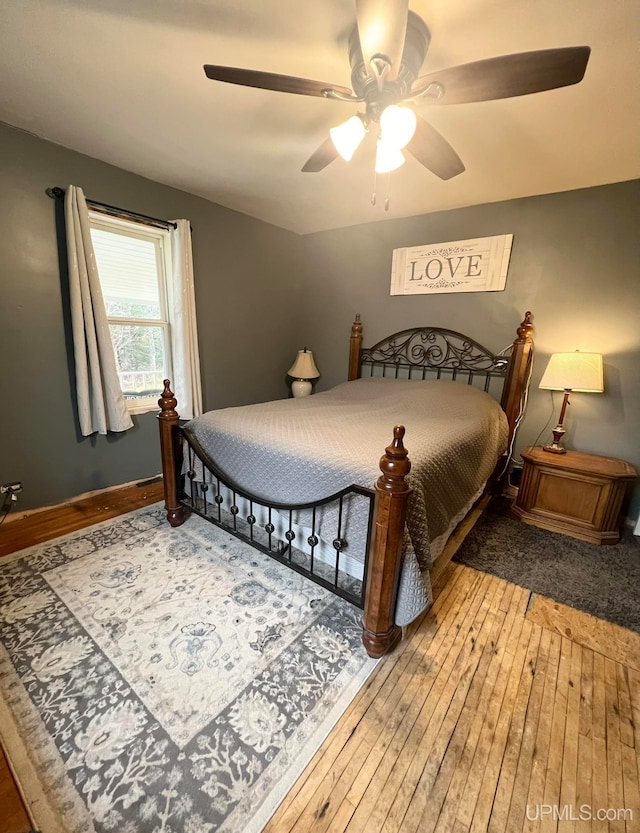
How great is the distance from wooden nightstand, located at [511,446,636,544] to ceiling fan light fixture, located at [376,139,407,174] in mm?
2081

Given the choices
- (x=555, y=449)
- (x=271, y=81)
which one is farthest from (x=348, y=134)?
(x=555, y=449)

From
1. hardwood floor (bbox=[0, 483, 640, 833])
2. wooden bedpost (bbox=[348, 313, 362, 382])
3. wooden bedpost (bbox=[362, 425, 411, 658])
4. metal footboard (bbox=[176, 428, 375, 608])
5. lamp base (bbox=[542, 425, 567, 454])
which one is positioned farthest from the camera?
wooden bedpost (bbox=[348, 313, 362, 382])

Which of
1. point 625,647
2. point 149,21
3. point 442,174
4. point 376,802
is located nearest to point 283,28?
point 149,21

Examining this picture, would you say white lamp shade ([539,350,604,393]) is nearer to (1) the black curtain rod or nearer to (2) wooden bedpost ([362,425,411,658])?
(2) wooden bedpost ([362,425,411,658])

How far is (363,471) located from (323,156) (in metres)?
1.58

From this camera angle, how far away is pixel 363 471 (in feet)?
4.51

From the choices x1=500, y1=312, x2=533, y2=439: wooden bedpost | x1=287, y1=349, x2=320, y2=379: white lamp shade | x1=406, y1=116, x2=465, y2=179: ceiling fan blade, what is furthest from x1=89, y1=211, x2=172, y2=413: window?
x1=500, y1=312, x2=533, y2=439: wooden bedpost

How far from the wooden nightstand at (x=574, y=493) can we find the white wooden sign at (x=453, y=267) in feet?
4.87

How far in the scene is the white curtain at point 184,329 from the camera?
2705 millimetres

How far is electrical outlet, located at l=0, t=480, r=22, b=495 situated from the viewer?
6.92ft

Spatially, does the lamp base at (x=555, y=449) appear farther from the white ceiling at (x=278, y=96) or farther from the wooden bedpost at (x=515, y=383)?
the white ceiling at (x=278, y=96)

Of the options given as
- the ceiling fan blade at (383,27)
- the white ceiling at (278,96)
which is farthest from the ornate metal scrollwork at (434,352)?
the ceiling fan blade at (383,27)

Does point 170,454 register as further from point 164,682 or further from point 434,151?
point 434,151

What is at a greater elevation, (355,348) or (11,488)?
(355,348)
